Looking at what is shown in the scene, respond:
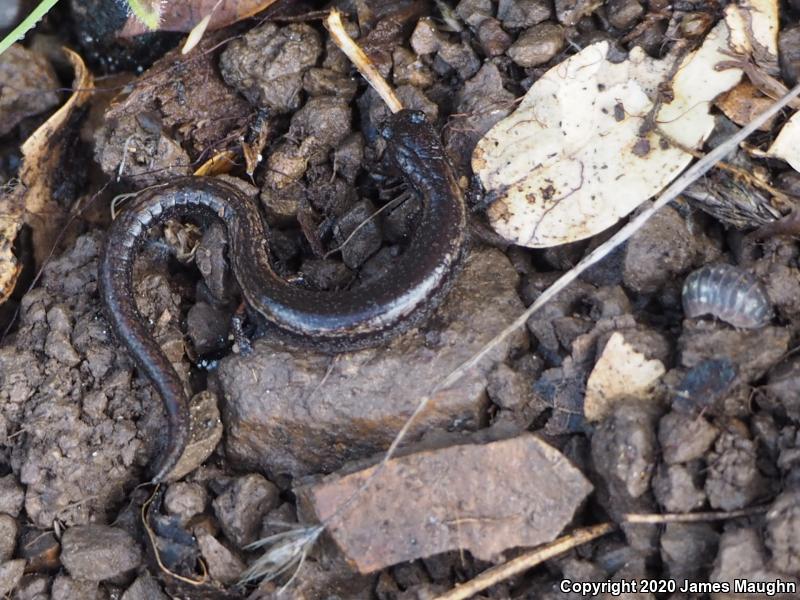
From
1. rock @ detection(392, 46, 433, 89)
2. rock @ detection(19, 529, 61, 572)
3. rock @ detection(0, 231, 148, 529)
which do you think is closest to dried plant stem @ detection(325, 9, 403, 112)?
rock @ detection(392, 46, 433, 89)

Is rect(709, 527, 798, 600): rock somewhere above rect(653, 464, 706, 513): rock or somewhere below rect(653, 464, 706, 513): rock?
below

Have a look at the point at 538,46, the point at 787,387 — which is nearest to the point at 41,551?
the point at 787,387

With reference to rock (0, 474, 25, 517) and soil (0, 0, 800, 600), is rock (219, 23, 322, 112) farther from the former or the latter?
rock (0, 474, 25, 517)

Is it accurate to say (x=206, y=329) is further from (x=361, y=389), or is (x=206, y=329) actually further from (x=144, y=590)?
(x=144, y=590)

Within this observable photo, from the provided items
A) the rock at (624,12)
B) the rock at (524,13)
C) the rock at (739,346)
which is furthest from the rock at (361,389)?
the rock at (624,12)

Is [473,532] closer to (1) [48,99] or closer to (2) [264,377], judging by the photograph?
(2) [264,377]

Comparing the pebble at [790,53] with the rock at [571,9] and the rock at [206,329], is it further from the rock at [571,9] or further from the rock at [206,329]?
the rock at [206,329]
